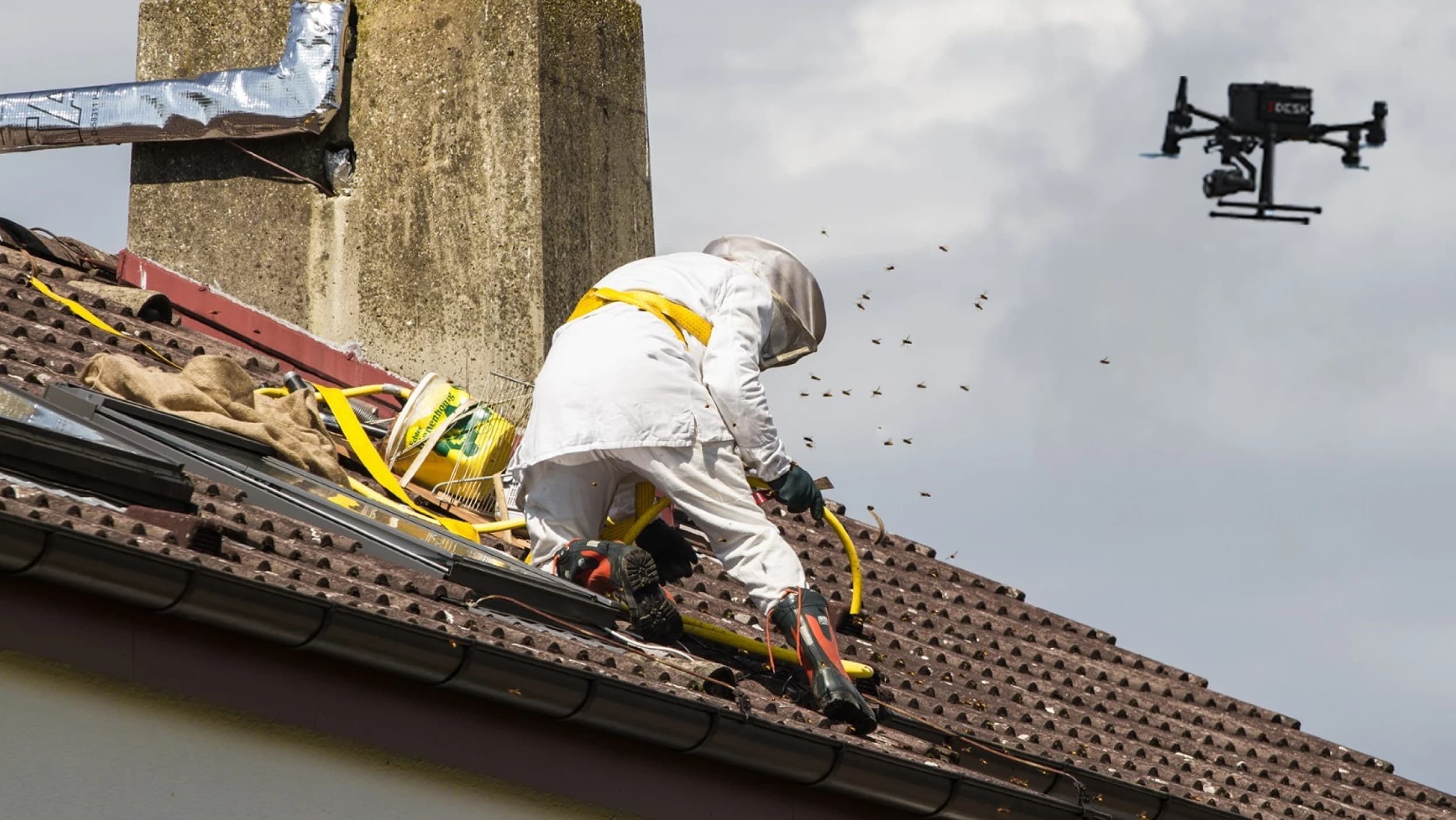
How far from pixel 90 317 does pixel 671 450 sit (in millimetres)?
2795

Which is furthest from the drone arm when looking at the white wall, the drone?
the white wall

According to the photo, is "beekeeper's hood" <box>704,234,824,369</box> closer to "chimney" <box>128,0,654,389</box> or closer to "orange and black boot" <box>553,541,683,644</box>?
"orange and black boot" <box>553,541,683,644</box>

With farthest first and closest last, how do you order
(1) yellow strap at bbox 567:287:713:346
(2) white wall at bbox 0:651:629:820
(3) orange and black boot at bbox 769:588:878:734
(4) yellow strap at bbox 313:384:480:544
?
(4) yellow strap at bbox 313:384:480:544 → (1) yellow strap at bbox 567:287:713:346 → (3) orange and black boot at bbox 769:588:878:734 → (2) white wall at bbox 0:651:629:820

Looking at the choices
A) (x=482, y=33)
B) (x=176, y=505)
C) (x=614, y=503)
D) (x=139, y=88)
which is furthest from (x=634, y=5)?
(x=176, y=505)

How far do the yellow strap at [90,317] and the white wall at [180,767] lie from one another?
378 centimetres

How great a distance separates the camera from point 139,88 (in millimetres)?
11570

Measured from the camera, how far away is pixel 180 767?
213 inches

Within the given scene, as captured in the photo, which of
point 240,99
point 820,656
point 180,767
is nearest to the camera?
point 180,767

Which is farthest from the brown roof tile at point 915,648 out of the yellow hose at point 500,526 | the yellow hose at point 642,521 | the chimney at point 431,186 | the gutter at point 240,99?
the gutter at point 240,99

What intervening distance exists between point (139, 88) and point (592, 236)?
246cm

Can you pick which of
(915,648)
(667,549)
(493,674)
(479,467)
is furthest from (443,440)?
(493,674)

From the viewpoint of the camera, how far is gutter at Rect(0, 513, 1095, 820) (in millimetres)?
5191

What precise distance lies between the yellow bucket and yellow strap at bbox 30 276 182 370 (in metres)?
0.96

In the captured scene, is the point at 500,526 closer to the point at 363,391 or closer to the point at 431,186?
the point at 363,391
